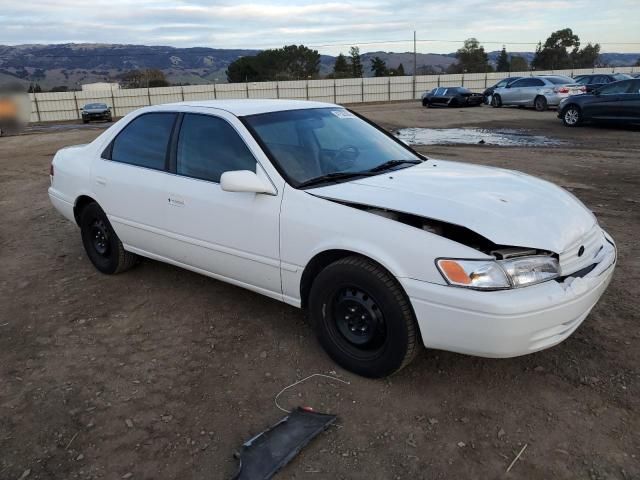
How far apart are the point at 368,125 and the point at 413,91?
4407 centimetres

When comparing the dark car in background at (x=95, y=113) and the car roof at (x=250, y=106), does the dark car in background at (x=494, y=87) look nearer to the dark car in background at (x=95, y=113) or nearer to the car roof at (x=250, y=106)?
the dark car in background at (x=95, y=113)

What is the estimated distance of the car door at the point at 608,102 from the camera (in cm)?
1508

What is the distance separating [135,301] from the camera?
453 centimetres

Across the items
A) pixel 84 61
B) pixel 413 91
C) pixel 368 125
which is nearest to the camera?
pixel 368 125

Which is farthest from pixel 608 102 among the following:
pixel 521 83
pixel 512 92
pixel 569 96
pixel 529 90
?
pixel 512 92

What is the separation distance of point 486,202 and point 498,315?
2.38 feet

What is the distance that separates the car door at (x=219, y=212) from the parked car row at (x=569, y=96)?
14402 mm

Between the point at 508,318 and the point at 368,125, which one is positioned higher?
the point at 368,125

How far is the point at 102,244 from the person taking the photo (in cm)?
505

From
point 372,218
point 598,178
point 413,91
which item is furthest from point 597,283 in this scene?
point 413,91

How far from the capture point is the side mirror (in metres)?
3.39

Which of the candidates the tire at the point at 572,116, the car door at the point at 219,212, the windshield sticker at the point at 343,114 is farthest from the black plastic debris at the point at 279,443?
the tire at the point at 572,116

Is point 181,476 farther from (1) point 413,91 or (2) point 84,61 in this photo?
(2) point 84,61

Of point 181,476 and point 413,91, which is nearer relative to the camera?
point 181,476
